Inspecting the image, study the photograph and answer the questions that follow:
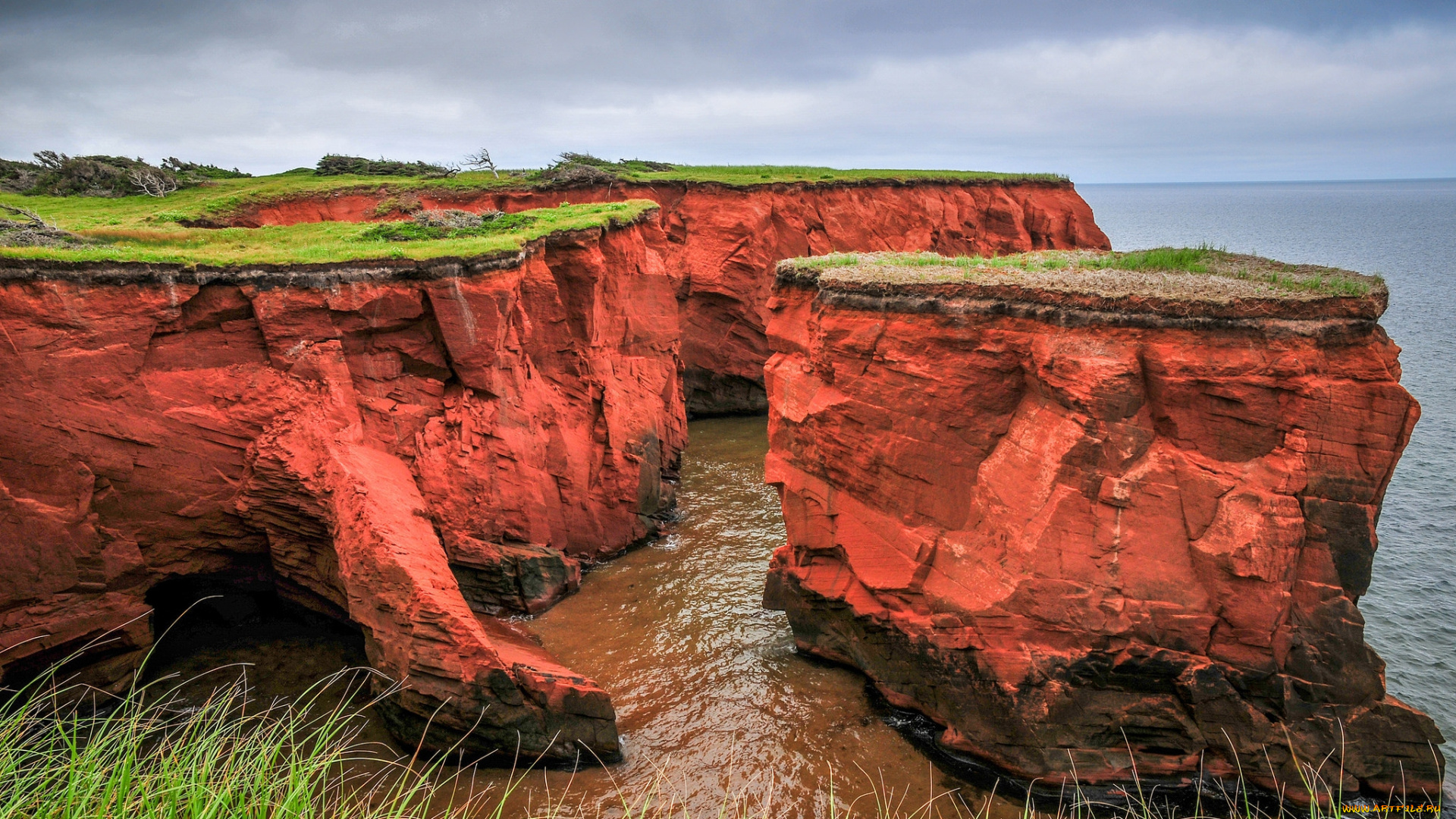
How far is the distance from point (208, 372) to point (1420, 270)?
59.3 metres

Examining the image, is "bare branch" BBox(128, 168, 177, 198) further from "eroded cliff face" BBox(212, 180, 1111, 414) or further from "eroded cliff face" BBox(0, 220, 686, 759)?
"eroded cliff face" BBox(0, 220, 686, 759)

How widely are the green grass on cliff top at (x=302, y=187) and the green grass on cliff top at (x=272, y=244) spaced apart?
155 centimetres

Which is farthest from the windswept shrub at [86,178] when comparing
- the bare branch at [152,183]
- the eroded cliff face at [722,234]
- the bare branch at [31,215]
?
the bare branch at [31,215]

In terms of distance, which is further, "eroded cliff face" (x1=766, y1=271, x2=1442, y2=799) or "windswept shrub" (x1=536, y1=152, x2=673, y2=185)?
"windswept shrub" (x1=536, y1=152, x2=673, y2=185)

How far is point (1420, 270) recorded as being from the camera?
46.4 meters

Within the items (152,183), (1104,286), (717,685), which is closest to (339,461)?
(717,685)

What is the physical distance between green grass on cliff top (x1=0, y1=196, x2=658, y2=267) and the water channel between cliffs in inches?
214

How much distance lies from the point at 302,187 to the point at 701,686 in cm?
2021

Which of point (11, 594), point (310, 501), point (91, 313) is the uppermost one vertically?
point (91, 313)

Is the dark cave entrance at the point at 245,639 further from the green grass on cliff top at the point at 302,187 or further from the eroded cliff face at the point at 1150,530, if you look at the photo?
the eroded cliff face at the point at 1150,530

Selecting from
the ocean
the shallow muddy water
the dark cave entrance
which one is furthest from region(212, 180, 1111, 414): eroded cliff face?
the dark cave entrance

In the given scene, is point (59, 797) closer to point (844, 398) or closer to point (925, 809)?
point (925, 809)

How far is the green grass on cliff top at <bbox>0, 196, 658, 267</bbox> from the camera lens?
34.0 ft

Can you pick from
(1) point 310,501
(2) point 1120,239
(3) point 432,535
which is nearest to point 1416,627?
(3) point 432,535
